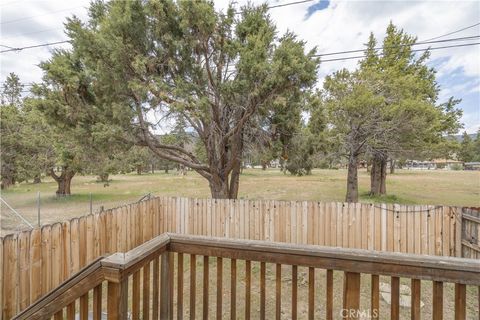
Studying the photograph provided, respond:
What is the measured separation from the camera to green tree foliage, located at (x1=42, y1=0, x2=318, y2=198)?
5.72 metres

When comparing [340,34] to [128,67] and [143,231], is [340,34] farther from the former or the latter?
[143,231]

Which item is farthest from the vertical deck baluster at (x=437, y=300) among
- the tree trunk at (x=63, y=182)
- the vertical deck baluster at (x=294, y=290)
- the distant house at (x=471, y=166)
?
the distant house at (x=471, y=166)

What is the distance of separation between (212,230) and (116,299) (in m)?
5.11

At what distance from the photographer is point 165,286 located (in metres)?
1.57

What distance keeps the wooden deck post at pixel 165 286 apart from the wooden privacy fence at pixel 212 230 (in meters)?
2.68

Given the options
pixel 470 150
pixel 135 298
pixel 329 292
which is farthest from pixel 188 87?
pixel 470 150

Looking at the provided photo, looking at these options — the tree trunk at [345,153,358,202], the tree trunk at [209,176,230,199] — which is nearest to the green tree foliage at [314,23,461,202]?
the tree trunk at [345,153,358,202]

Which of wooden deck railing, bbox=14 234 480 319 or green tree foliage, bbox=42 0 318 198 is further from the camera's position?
green tree foliage, bbox=42 0 318 198

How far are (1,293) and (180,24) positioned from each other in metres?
5.52

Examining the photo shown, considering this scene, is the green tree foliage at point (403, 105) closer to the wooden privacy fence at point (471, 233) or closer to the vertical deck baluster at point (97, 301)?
the wooden privacy fence at point (471, 233)

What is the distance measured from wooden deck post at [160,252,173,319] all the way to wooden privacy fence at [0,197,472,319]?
2.68 meters

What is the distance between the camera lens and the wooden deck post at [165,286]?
5.04 ft

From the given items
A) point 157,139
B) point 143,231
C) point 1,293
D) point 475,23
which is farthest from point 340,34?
A: point 1,293

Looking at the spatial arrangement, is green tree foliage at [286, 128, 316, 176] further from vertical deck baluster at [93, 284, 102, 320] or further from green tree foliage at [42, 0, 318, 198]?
vertical deck baluster at [93, 284, 102, 320]
